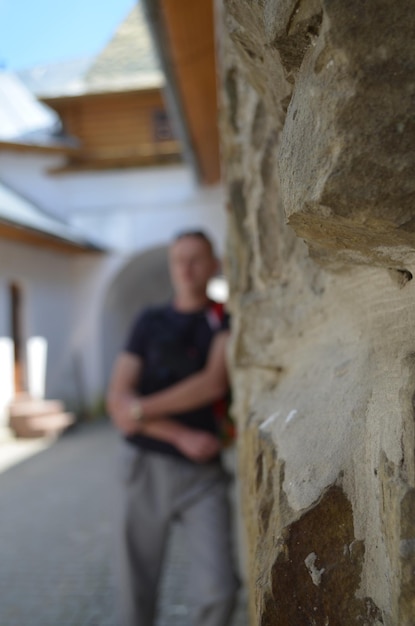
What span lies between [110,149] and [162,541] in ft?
22.6

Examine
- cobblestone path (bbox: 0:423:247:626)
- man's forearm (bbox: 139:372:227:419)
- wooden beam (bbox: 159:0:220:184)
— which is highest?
wooden beam (bbox: 159:0:220:184)

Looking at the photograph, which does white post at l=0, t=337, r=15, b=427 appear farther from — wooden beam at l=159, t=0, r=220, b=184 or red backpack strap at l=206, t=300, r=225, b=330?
red backpack strap at l=206, t=300, r=225, b=330

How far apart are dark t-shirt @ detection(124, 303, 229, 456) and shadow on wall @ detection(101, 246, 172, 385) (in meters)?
6.14

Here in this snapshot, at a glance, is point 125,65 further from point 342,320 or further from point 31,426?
point 342,320

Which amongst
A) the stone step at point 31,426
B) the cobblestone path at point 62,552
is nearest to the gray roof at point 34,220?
the stone step at point 31,426

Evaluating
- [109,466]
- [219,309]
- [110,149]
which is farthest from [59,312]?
[219,309]

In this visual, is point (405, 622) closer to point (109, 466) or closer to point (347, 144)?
point (347, 144)

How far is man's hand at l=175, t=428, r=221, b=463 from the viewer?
1.61m

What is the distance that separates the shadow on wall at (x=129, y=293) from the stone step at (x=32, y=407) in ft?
4.25

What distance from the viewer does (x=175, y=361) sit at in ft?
5.48

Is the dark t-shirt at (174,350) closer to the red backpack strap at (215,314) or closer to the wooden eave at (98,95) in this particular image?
the red backpack strap at (215,314)

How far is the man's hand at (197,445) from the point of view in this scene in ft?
5.27

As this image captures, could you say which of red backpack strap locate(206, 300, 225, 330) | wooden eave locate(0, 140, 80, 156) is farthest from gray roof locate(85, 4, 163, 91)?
red backpack strap locate(206, 300, 225, 330)

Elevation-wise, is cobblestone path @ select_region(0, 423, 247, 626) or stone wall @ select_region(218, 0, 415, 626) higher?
stone wall @ select_region(218, 0, 415, 626)
